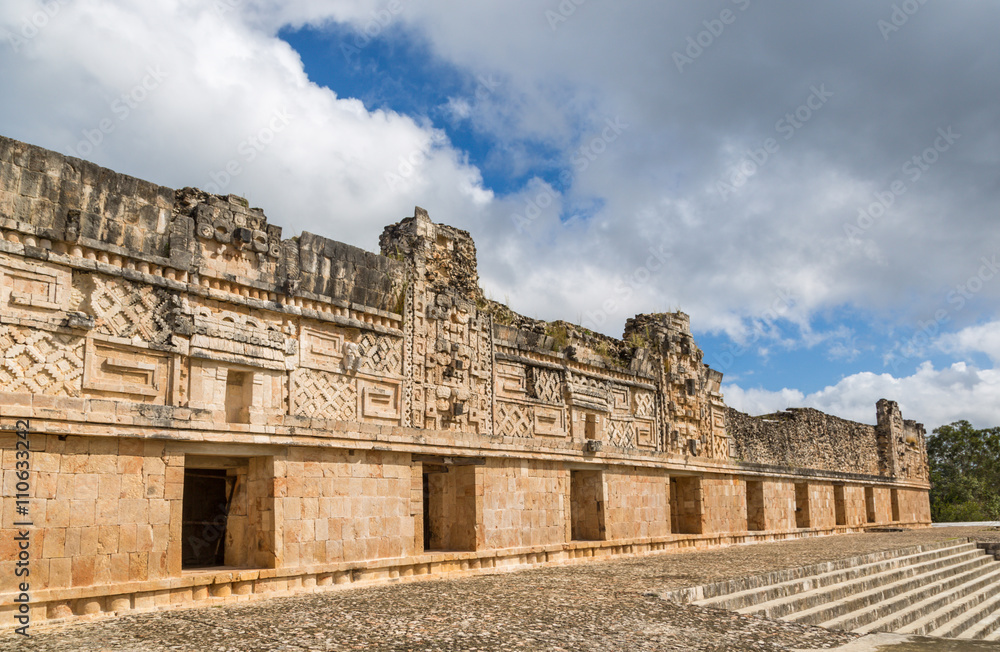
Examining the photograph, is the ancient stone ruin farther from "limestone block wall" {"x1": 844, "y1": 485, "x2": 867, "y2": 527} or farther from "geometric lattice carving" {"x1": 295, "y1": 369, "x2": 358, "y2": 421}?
"limestone block wall" {"x1": 844, "y1": 485, "x2": 867, "y2": 527}

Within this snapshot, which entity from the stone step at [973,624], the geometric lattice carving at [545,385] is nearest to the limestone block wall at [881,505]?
the geometric lattice carving at [545,385]

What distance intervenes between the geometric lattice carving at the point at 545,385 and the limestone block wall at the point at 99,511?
31.4 ft

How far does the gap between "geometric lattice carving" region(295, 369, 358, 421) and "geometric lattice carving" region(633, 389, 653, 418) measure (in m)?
8.59

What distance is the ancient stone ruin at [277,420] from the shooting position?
602 centimetres

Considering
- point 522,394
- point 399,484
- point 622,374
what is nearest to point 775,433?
point 622,374

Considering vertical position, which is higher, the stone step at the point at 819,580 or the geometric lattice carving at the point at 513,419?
the geometric lattice carving at the point at 513,419

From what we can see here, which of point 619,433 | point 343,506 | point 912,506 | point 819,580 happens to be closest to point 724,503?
point 619,433

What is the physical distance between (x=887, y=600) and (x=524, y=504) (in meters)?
4.30

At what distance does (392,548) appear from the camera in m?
8.00

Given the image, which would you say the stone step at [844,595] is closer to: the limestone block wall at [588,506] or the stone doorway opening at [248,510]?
the limestone block wall at [588,506]

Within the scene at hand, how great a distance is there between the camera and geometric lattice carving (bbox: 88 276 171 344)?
927 centimetres

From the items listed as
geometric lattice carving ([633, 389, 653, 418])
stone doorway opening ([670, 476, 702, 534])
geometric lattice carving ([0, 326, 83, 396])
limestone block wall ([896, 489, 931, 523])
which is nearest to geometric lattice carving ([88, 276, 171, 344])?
geometric lattice carving ([0, 326, 83, 396])

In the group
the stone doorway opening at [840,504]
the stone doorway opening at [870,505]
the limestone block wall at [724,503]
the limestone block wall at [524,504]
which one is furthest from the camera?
the stone doorway opening at [870,505]

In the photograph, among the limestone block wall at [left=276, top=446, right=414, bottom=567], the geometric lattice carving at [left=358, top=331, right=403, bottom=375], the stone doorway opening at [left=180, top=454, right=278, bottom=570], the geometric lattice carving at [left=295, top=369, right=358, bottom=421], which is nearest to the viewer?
the stone doorway opening at [left=180, top=454, right=278, bottom=570]
